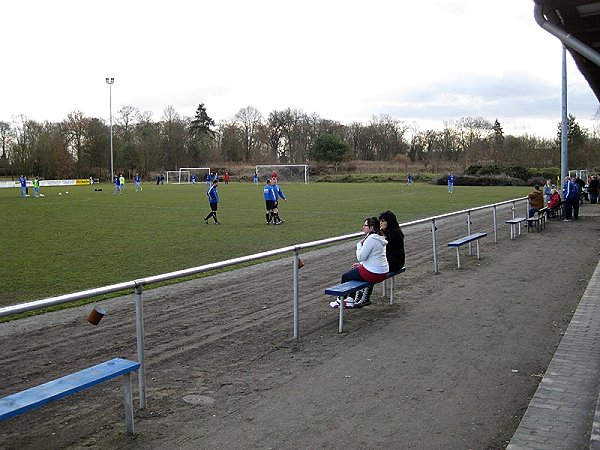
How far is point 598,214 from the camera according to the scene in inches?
1007

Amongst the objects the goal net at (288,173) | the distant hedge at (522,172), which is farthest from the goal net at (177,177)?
the distant hedge at (522,172)

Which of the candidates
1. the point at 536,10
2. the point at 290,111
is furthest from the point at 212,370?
the point at 290,111

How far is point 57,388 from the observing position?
163 inches

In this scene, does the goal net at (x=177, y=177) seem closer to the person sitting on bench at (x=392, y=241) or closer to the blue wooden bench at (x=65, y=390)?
the person sitting on bench at (x=392, y=241)

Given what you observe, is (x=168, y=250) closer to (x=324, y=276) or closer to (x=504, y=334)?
(x=324, y=276)

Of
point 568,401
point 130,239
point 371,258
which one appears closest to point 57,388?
point 568,401

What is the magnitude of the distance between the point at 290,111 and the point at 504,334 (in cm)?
9953

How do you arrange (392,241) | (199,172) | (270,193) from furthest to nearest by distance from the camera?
(199,172), (270,193), (392,241)

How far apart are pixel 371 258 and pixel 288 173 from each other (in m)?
70.8

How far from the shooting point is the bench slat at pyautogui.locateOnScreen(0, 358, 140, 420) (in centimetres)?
379

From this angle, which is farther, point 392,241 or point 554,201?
point 554,201

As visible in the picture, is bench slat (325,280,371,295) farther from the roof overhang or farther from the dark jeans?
the dark jeans

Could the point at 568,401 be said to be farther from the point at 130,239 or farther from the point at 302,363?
the point at 130,239

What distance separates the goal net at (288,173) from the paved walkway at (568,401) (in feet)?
232
